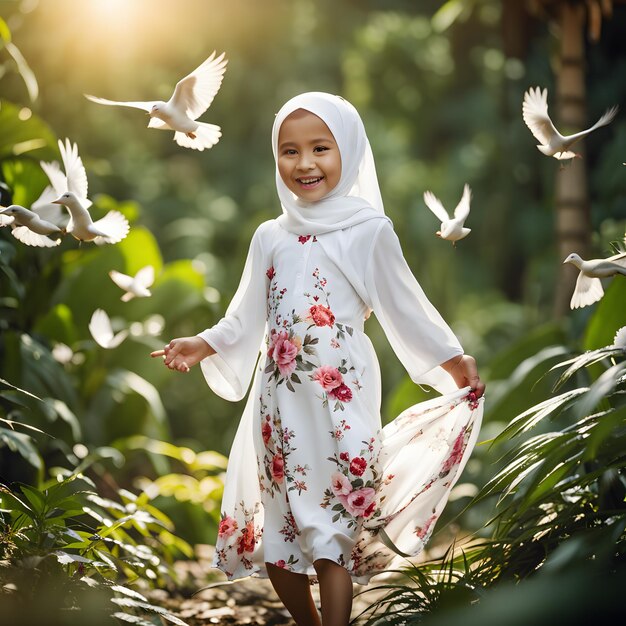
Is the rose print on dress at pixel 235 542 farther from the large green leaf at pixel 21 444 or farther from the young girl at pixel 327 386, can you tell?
the large green leaf at pixel 21 444

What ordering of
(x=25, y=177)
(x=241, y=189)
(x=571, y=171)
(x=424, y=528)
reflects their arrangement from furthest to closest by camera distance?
(x=241, y=189) → (x=571, y=171) → (x=25, y=177) → (x=424, y=528)

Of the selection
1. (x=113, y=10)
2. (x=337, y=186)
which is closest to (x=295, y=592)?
(x=337, y=186)

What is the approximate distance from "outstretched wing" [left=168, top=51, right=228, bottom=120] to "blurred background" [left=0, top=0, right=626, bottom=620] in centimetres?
105

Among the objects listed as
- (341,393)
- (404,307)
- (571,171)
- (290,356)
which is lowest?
(341,393)

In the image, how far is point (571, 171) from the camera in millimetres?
5297

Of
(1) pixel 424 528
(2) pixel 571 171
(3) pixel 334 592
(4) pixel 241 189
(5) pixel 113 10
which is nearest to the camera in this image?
(3) pixel 334 592

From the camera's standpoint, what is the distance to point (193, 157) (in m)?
12.5

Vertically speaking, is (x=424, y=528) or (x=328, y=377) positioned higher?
(x=328, y=377)

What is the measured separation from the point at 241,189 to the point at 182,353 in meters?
8.25

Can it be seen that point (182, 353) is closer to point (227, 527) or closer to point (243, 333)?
point (243, 333)

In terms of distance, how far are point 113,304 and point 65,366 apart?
1.87 ft

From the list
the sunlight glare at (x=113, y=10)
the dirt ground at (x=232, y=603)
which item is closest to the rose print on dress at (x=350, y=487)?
the dirt ground at (x=232, y=603)

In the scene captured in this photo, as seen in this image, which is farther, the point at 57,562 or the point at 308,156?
the point at 308,156

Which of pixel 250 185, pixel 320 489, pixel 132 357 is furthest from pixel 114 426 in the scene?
pixel 250 185
